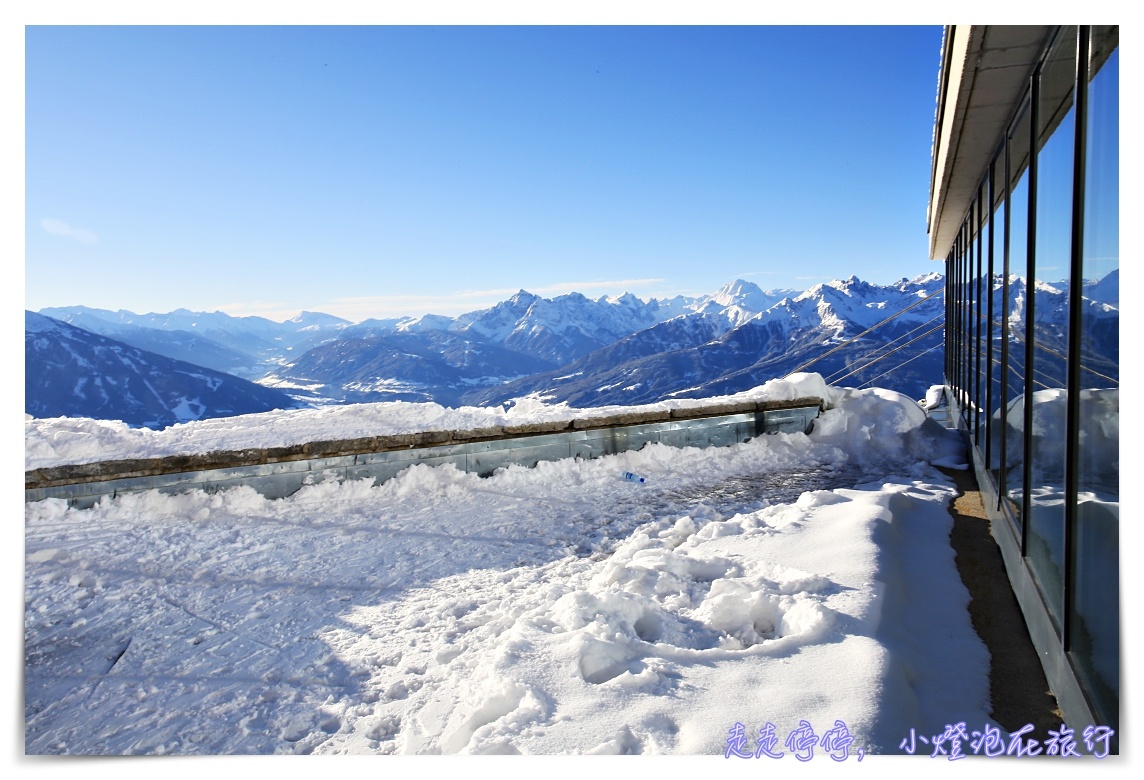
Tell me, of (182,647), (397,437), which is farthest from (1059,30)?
(397,437)

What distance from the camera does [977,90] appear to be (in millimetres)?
3385

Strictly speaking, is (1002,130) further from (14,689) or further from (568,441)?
(14,689)

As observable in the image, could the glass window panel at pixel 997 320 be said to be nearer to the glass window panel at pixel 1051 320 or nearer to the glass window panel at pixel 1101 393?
the glass window panel at pixel 1051 320

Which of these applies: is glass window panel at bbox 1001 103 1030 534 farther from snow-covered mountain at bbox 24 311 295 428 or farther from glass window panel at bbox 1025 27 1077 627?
snow-covered mountain at bbox 24 311 295 428

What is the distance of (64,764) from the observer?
2.14m

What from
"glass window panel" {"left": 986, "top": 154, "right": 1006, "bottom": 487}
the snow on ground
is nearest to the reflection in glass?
"glass window panel" {"left": 986, "top": 154, "right": 1006, "bottom": 487}

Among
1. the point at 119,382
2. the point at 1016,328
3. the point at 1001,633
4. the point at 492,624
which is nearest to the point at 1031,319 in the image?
the point at 1016,328

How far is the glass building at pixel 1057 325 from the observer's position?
188 centimetres

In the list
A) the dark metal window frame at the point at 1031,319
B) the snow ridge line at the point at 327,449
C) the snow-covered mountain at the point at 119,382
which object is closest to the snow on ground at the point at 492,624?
the snow ridge line at the point at 327,449

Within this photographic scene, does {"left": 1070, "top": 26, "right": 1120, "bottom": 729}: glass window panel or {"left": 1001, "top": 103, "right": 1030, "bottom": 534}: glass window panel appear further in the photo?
{"left": 1001, "top": 103, "right": 1030, "bottom": 534}: glass window panel

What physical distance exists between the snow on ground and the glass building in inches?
17.4

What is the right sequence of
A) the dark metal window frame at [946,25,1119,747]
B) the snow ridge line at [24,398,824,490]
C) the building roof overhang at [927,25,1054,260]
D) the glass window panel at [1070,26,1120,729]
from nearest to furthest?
the glass window panel at [1070,26,1120,729] → the dark metal window frame at [946,25,1119,747] → the building roof overhang at [927,25,1054,260] → the snow ridge line at [24,398,824,490]

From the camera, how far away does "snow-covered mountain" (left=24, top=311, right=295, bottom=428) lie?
384 feet

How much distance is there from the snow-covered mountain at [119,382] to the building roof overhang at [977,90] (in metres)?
125
